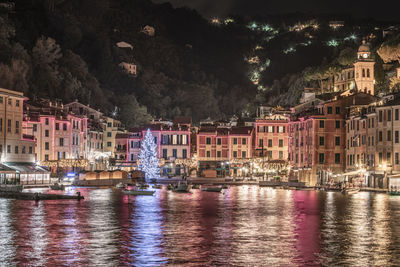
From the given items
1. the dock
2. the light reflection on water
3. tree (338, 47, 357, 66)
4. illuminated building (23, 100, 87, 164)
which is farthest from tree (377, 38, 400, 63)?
the dock

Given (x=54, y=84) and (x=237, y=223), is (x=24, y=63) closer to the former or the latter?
(x=54, y=84)

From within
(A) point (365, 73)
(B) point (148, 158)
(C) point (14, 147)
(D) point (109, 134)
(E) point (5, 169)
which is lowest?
(E) point (5, 169)

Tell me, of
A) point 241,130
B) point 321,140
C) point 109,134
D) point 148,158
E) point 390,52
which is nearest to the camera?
point 321,140

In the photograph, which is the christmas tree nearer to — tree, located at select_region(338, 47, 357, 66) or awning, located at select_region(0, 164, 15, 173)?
awning, located at select_region(0, 164, 15, 173)

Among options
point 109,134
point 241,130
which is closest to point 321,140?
point 241,130

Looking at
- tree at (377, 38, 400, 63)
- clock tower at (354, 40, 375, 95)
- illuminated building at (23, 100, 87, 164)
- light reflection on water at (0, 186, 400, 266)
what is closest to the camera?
light reflection on water at (0, 186, 400, 266)

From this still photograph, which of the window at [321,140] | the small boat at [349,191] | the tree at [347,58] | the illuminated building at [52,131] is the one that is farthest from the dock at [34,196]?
the tree at [347,58]

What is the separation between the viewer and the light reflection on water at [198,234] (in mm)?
28234

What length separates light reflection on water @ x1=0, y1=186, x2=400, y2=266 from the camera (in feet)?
92.6

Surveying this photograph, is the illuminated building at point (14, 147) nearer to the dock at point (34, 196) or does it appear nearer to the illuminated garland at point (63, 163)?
the illuminated garland at point (63, 163)

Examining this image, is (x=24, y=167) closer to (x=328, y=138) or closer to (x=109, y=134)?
(x=328, y=138)

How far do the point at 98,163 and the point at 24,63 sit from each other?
29408 millimetres

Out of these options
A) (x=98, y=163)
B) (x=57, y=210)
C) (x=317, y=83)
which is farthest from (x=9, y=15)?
(x=57, y=210)

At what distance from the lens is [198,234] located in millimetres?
36688
